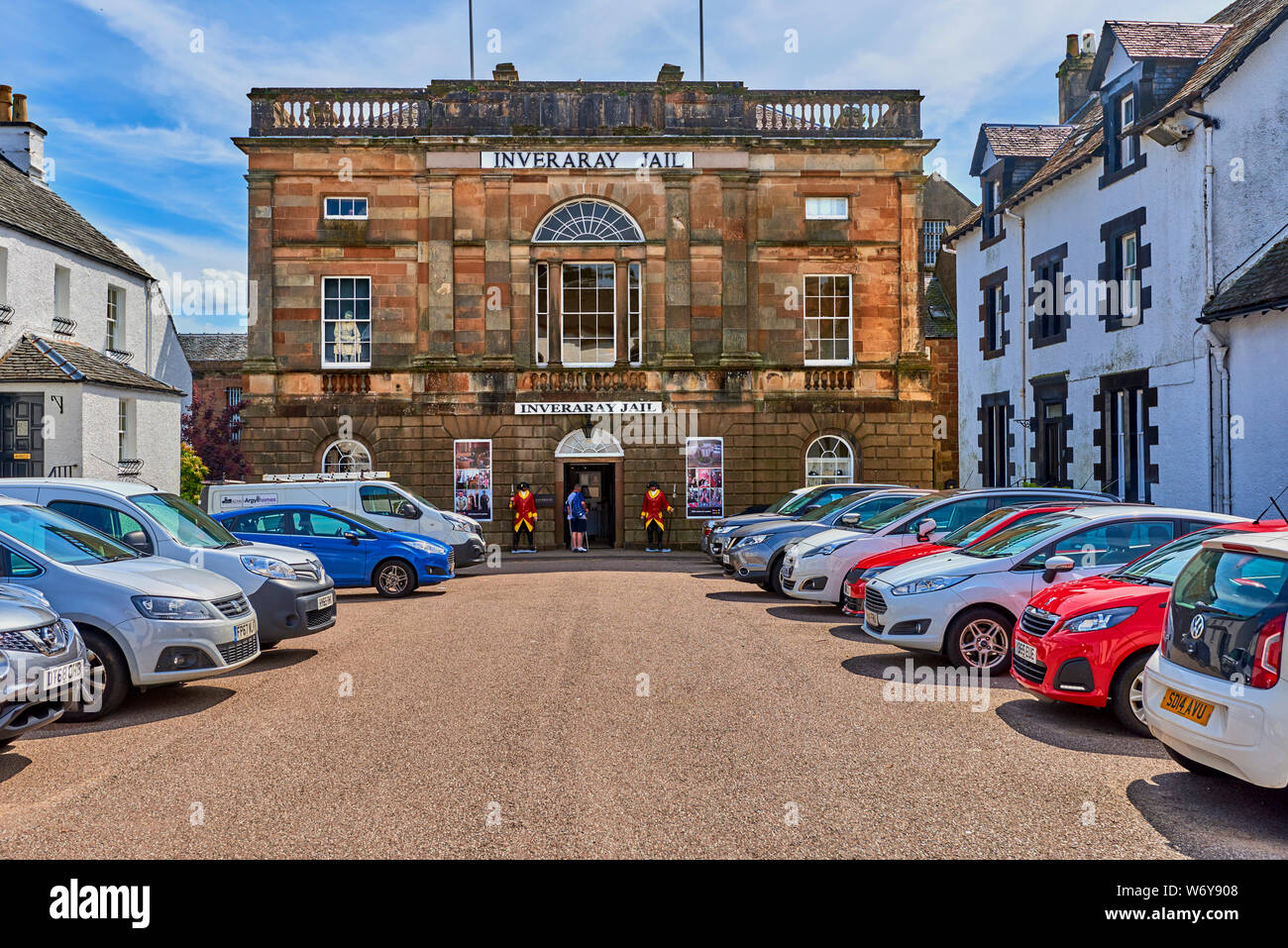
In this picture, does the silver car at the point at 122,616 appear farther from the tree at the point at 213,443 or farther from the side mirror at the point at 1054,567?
the tree at the point at 213,443

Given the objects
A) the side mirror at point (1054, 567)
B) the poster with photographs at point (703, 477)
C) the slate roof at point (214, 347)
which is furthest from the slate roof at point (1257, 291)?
the slate roof at point (214, 347)

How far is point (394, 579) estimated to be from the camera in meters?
18.3

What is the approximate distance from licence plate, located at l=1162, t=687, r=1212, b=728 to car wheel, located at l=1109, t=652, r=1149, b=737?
1.57m

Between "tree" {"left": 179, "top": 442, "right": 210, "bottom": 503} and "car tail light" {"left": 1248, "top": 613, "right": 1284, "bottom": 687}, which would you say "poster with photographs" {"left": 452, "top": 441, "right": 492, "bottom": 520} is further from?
"car tail light" {"left": 1248, "top": 613, "right": 1284, "bottom": 687}

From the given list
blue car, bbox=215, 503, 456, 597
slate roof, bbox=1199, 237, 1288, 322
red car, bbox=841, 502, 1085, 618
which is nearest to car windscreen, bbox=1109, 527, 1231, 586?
red car, bbox=841, 502, 1085, 618

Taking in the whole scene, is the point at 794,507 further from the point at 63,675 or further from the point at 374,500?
the point at 63,675

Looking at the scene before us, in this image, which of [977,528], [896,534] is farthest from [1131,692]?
[896,534]

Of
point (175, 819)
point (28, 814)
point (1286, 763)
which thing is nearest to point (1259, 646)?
point (1286, 763)

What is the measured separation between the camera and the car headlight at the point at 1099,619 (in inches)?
320

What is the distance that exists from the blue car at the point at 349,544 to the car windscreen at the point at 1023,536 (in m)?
9.64

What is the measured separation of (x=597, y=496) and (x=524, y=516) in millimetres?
3009

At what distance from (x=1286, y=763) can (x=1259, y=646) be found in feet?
1.95

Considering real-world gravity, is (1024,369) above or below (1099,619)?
above

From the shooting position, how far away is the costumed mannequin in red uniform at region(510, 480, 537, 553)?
30.1m
